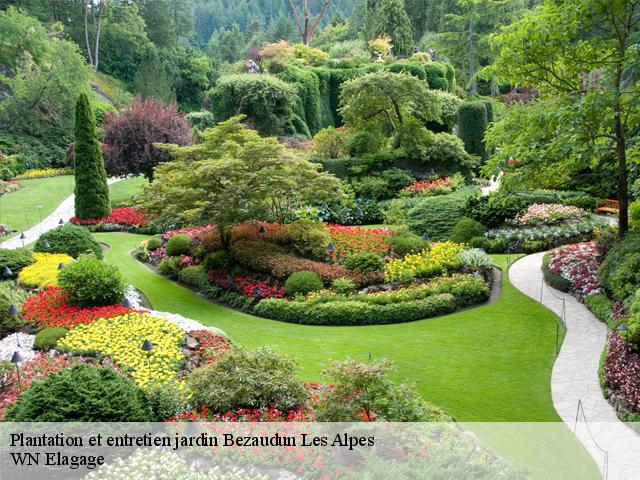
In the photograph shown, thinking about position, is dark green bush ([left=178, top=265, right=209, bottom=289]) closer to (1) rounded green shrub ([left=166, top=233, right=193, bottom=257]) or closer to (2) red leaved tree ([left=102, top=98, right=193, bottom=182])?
(1) rounded green shrub ([left=166, top=233, right=193, bottom=257])

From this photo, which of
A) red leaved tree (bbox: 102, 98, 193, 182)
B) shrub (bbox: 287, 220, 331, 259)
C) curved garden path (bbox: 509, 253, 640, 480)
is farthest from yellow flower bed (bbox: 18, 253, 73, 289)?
curved garden path (bbox: 509, 253, 640, 480)

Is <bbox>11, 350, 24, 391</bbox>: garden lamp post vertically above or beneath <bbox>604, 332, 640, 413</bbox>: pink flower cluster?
above

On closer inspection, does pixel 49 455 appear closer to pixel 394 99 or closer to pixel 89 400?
pixel 89 400

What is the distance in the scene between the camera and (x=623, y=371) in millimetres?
8695

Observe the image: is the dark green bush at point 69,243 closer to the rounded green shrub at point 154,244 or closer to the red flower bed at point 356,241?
the rounded green shrub at point 154,244

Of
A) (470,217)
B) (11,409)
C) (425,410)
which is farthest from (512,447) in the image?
(470,217)

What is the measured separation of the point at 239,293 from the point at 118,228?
32.4 ft

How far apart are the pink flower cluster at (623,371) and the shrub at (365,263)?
5.65 metres

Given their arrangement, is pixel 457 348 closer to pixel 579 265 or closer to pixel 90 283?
pixel 579 265

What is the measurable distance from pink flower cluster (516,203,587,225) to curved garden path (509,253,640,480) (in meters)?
4.52

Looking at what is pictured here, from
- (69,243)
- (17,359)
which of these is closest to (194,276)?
(69,243)

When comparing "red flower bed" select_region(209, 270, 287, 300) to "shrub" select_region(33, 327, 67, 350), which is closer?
"shrub" select_region(33, 327, 67, 350)

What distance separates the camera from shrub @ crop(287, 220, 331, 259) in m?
15.3

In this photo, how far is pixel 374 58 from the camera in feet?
140
